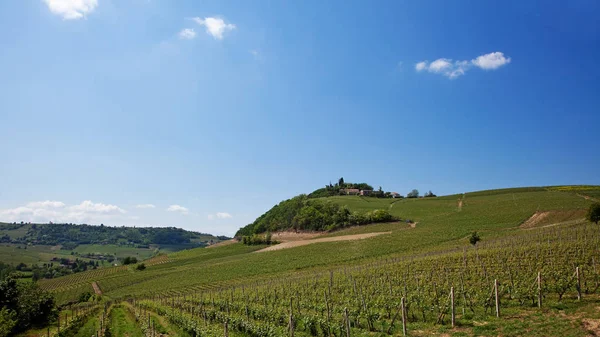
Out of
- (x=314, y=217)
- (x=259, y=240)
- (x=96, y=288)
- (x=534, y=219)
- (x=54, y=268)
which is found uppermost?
(x=534, y=219)

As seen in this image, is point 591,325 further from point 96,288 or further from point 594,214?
point 96,288

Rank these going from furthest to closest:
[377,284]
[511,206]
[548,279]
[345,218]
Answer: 1. [345,218]
2. [511,206]
3. [377,284]
4. [548,279]

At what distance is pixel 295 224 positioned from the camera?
12700 centimetres

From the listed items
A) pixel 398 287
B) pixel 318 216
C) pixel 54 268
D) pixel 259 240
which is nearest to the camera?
pixel 398 287

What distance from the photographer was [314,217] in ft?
398

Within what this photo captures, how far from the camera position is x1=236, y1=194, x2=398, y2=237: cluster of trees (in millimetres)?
107438

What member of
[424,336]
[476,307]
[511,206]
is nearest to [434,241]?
[511,206]

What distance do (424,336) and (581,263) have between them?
17835 mm

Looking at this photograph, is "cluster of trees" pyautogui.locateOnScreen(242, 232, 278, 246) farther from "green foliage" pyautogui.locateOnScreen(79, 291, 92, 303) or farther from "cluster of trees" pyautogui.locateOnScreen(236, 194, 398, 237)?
"green foliage" pyautogui.locateOnScreen(79, 291, 92, 303)

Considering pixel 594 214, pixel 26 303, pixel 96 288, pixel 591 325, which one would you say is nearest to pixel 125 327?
pixel 26 303

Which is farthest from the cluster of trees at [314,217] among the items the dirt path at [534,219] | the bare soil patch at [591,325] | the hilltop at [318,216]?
the bare soil patch at [591,325]

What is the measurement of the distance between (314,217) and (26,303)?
92.9 m

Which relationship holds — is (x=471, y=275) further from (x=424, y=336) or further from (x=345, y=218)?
(x=345, y=218)

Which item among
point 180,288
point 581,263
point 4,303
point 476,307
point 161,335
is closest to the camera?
point 476,307
